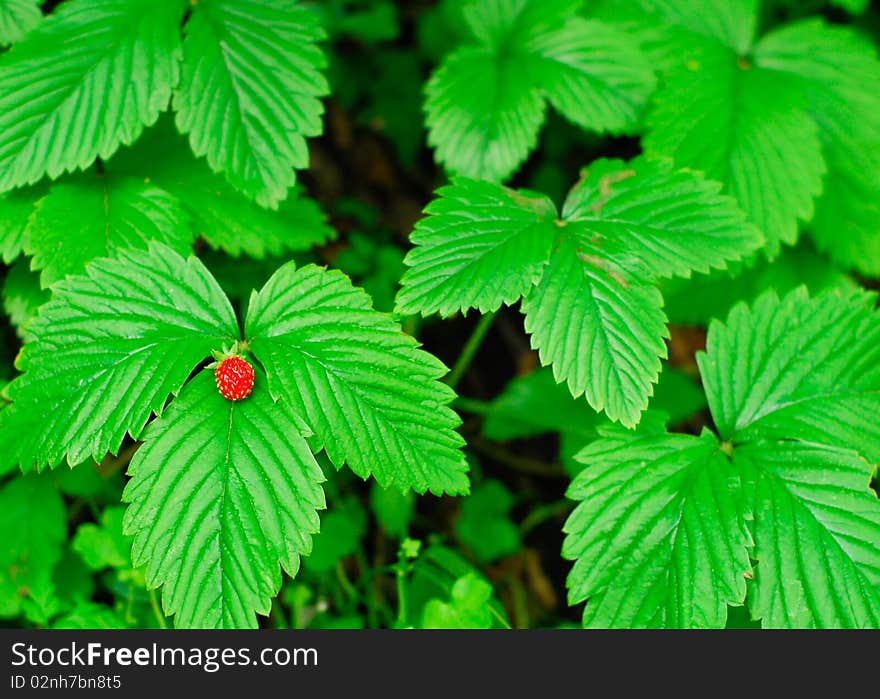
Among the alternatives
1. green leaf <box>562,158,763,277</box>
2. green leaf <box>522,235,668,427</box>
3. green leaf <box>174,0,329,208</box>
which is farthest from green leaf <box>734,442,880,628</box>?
green leaf <box>174,0,329,208</box>

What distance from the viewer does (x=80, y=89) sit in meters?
2.14

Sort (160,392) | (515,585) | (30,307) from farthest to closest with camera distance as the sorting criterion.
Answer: (515,585) → (30,307) → (160,392)

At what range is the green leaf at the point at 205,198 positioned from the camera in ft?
7.64

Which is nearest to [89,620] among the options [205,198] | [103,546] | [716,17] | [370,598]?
[103,546]

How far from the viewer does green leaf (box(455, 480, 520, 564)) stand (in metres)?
2.75

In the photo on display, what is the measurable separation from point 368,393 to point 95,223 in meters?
0.97

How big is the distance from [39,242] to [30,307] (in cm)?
25

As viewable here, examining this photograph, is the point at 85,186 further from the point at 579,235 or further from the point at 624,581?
the point at 624,581

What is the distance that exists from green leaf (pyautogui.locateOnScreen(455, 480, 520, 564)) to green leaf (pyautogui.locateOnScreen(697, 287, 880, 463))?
101cm

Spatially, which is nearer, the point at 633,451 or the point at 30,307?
the point at 633,451

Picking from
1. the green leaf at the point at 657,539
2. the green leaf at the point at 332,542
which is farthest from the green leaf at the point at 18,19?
the green leaf at the point at 657,539

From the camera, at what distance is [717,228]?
205 centimetres

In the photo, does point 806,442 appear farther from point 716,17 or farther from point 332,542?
A: point 716,17
